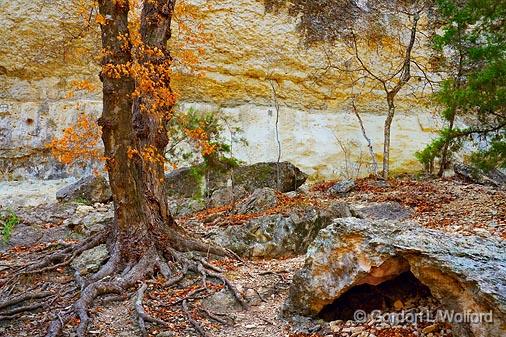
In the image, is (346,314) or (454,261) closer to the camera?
(454,261)

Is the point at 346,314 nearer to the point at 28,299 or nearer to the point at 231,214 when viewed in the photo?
the point at 28,299

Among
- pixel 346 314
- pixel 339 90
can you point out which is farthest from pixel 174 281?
pixel 339 90

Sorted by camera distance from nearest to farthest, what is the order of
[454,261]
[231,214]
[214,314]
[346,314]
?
Answer: [454,261] < [346,314] < [214,314] < [231,214]

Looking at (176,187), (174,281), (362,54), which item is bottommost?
(176,187)

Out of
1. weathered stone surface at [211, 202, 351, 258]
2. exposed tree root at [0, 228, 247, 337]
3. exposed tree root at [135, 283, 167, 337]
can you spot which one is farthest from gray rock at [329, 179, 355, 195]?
exposed tree root at [135, 283, 167, 337]

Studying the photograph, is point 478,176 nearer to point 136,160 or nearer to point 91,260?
point 136,160

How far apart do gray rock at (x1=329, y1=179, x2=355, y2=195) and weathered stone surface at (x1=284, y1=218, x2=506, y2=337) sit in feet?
26.4

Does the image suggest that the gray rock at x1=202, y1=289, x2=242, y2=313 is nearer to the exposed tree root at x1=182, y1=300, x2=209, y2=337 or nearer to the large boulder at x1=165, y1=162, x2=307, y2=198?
the exposed tree root at x1=182, y1=300, x2=209, y2=337

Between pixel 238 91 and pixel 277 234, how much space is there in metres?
14.8

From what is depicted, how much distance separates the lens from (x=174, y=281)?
6484mm

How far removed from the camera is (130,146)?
7023 mm

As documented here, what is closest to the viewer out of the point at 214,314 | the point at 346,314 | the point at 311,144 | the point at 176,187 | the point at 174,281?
the point at 346,314

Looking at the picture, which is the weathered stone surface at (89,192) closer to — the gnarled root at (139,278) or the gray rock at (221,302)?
the gnarled root at (139,278)

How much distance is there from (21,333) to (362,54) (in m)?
19.8
